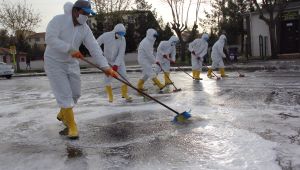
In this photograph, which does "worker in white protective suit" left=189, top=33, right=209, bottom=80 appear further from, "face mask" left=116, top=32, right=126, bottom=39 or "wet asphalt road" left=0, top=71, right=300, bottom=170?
"wet asphalt road" left=0, top=71, right=300, bottom=170

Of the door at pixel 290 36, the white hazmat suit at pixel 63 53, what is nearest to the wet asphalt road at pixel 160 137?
the white hazmat suit at pixel 63 53

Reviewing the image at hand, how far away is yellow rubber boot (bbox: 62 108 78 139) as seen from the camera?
5742 mm

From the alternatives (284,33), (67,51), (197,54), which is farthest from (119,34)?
(284,33)

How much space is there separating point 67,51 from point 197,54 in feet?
31.6

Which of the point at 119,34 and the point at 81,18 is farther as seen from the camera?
the point at 119,34

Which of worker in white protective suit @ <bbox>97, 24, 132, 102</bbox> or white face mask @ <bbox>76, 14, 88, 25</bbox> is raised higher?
white face mask @ <bbox>76, 14, 88, 25</bbox>

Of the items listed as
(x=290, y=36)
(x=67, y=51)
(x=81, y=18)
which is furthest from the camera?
(x=290, y=36)

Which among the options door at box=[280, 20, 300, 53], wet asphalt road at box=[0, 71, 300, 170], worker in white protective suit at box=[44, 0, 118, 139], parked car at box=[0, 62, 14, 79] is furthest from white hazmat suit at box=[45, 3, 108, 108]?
door at box=[280, 20, 300, 53]

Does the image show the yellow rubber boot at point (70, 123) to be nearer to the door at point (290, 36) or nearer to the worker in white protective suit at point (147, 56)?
the worker in white protective suit at point (147, 56)

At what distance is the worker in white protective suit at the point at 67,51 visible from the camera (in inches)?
223

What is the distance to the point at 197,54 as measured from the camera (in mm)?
14812

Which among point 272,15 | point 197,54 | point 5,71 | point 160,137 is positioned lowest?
point 160,137

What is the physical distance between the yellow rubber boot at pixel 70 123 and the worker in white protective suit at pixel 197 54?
29.6ft

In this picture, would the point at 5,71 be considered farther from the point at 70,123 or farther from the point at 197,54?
the point at 70,123
